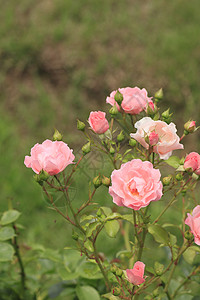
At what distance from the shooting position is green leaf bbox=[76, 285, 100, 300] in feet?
3.83

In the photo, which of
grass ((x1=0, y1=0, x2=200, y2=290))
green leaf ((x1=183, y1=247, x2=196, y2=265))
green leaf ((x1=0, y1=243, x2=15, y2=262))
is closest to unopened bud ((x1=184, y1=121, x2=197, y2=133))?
green leaf ((x1=183, y1=247, x2=196, y2=265))

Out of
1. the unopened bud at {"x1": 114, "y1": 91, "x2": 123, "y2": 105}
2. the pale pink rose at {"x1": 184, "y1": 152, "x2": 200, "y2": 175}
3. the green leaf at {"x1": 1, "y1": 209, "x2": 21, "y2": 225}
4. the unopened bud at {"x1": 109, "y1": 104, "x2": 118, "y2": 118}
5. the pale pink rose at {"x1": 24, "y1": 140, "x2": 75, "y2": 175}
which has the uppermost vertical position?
the unopened bud at {"x1": 114, "y1": 91, "x2": 123, "y2": 105}

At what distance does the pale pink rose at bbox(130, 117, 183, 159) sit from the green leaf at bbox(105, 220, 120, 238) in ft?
0.60

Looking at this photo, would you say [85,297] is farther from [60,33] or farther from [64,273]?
[60,33]

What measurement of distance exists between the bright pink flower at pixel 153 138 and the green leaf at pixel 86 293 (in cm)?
47

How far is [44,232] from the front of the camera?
2215mm

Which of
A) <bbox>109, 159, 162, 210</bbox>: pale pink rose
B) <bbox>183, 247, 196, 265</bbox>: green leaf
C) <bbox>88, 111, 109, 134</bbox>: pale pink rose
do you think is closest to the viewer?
<bbox>109, 159, 162, 210</bbox>: pale pink rose

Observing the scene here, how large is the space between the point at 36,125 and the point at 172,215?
1.03 metres

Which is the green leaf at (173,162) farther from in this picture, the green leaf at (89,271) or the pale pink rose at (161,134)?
the green leaf at (89,271)

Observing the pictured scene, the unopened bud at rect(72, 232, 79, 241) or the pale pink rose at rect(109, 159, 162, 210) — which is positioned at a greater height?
the pale pink rose at rect(109, 159, 162, 210)

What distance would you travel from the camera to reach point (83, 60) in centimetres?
313

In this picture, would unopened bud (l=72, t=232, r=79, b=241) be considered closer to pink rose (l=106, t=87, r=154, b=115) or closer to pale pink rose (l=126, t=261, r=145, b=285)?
pale pink rose (l=126, t=261, r=145, b=285)

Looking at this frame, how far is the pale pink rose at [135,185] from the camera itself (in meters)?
0.85

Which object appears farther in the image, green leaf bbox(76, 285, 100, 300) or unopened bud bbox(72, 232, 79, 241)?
green leaf bbox(76, 285, 100, 300)
